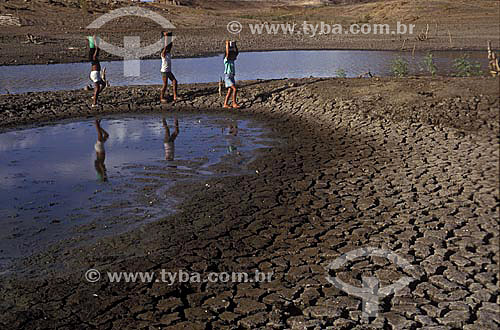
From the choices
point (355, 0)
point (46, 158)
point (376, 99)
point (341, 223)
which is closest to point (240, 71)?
point (376, 99)

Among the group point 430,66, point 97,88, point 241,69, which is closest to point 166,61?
point 97,88

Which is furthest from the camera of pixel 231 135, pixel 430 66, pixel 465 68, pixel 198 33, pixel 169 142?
pixel 198 33

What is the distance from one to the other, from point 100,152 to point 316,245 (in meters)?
6.02

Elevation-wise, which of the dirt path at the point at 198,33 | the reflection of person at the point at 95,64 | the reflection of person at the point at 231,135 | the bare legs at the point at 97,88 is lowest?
the reflection of person at the point at 231,135

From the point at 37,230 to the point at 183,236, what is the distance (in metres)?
1.95

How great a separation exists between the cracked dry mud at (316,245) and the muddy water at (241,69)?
11228 mm

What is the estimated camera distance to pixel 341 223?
21.9ft

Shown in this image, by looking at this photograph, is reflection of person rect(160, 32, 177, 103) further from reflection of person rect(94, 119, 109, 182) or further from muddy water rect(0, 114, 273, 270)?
reflection of person rect(94, 119, 109, 182)

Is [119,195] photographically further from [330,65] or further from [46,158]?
[330,65]

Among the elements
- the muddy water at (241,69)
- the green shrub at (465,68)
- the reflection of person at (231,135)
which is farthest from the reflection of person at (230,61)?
the green shrub at (465,68)

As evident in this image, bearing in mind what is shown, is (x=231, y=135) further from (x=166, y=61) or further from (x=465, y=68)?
(x=465, y=68)

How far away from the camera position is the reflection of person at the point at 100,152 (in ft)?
30.1

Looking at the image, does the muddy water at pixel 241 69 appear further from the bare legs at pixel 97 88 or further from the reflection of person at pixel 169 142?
the reflection of person at pixel 169 142

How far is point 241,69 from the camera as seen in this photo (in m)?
23.9
